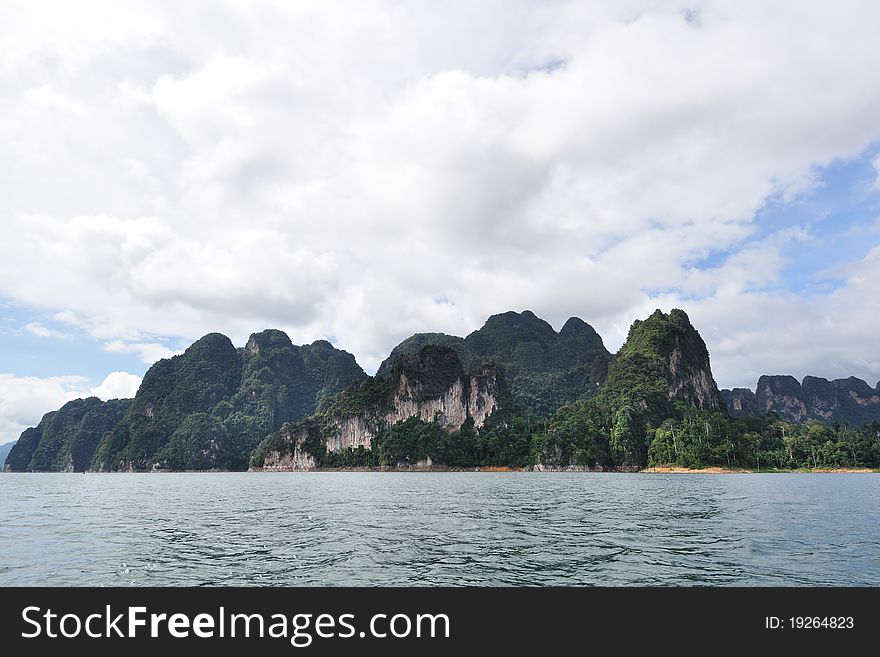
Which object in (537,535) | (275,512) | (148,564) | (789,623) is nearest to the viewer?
(789,623)

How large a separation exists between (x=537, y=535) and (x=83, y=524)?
3237cm

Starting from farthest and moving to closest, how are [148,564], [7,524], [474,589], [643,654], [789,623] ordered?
[7,524], [148,564], [474,589], [789,623], [643,654]

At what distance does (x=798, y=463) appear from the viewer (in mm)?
177875

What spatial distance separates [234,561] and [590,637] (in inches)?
674

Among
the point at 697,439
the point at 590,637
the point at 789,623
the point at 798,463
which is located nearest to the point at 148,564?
the point at 590,637

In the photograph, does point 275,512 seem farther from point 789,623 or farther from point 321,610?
point 789,623

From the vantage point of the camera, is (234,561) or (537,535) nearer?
(234,561)

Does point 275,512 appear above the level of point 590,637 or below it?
below

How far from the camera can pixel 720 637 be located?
13406 mm

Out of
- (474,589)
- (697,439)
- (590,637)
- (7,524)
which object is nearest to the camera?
(590,637)

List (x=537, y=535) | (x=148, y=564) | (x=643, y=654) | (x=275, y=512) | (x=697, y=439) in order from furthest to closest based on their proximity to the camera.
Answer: (x=697, y=439), (x=275, y=512), (x=537, y=535), (x=148, y=564), (x=643, y=654)

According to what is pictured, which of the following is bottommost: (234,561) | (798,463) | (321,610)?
(798,463)

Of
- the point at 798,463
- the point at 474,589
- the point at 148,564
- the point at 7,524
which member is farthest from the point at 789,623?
the point at 798,463

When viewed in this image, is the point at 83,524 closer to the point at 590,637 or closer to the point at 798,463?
the point at 590,637
